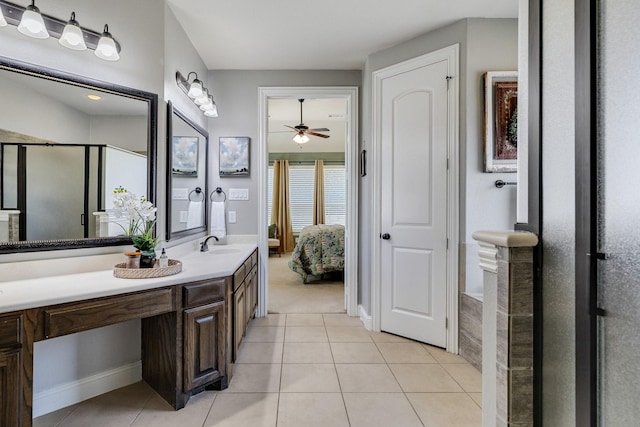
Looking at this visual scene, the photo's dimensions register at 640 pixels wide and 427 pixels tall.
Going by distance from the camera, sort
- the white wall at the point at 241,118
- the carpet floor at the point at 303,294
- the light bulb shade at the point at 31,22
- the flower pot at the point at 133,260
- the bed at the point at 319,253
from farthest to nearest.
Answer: the bed at the point at 319,253
the carpet floor at the point at 303,294
the white wall at the point at 241,118
the flower pot at the point at 133,260
the light bulb shade at the point at 31,22

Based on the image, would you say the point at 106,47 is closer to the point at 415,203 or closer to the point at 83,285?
the point at 83,285

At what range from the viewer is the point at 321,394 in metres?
1.92

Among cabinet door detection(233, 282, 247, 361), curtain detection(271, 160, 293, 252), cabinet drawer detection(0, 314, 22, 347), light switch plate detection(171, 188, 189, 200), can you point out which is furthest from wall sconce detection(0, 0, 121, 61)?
curtain detection(271, 160, 293, 252)

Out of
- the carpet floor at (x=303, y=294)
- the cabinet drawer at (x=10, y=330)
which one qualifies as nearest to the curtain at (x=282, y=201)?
the carpet floor at (x=303, y=294)

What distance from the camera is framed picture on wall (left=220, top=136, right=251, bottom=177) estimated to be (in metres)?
3.20

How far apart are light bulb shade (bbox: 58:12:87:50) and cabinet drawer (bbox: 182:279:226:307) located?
4.65 ft

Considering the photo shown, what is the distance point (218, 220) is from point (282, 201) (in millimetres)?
4454

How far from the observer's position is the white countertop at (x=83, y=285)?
4.25ft

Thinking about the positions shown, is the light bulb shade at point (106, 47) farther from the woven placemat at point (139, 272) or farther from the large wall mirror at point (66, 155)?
the woven placemat at point (139, 272)

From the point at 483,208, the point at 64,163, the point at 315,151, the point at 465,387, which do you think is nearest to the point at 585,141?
the point at 483,208

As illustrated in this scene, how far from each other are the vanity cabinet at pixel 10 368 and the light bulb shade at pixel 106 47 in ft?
4.65

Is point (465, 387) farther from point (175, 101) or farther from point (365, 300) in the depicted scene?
point (175, 101)

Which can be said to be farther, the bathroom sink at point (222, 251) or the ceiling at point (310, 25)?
the bathroom sink at point (222, 251)

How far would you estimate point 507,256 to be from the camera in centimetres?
107
